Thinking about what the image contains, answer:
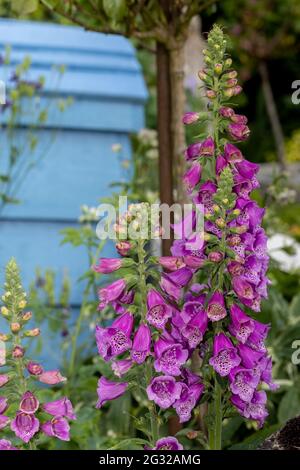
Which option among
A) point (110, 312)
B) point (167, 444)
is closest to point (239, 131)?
point (167, 444)

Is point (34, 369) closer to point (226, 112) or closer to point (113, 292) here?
point (113, 292)

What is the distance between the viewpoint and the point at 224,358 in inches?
68.0

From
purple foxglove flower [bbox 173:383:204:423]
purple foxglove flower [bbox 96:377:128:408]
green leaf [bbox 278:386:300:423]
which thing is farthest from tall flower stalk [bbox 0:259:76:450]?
green leaf [bbox 278:386:300:423]

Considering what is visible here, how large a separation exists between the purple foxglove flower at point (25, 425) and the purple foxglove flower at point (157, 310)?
26cm

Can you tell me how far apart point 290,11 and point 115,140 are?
19.2 ft

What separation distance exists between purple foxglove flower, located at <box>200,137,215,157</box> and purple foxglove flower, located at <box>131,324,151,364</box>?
36cm

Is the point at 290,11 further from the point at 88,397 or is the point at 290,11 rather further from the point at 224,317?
the point at 224,317

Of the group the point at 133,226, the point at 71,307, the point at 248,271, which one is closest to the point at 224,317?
the point at 248,271

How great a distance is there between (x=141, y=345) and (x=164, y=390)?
10 cm

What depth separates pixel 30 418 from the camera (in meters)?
1.64

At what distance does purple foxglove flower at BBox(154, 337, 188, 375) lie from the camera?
1.67 m

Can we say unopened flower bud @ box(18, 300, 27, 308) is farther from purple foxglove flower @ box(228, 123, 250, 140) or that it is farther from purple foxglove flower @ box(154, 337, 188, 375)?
purple foxglove flower @ box(228, 123, 250, 140)

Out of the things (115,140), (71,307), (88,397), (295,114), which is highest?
(295,114)
